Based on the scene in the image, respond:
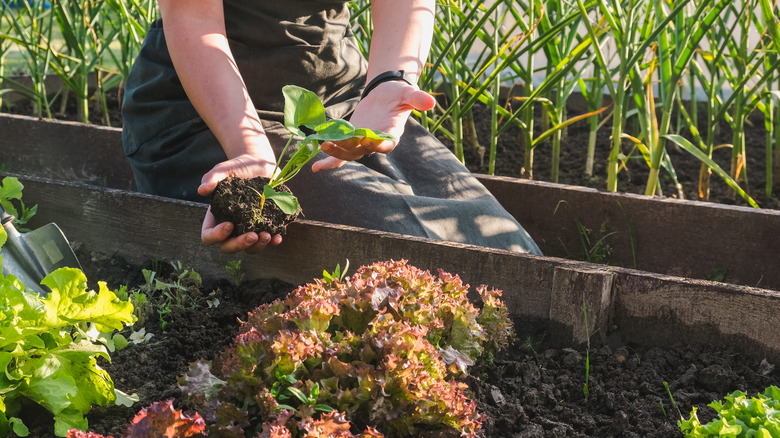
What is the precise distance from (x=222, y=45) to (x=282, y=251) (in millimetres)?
417

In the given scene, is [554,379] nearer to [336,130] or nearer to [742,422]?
[742,422]

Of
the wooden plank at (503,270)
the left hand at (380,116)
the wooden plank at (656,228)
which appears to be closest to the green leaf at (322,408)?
the wooden plank at (503,270)

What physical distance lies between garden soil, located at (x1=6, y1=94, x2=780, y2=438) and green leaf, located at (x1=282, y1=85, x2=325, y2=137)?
367 mm

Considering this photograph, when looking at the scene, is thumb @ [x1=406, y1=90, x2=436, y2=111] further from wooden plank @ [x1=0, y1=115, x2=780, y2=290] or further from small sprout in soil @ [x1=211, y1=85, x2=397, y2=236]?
wooden plank @ [x1=0, y1=115, x2=780, y2=290]

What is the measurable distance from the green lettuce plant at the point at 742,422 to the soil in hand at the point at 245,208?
2.42 ft

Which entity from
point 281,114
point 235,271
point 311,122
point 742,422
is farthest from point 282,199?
point 742,422

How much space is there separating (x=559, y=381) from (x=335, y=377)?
389 mm

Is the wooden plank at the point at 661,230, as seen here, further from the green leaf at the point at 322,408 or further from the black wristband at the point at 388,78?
the green leaf at the point at 322,408

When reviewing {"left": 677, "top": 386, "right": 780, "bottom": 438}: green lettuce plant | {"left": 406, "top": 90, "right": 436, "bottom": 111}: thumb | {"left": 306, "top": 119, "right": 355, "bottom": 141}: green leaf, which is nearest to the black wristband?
{"left": 406, "top": 90, "right": 436, "bottom": 111}: thumb

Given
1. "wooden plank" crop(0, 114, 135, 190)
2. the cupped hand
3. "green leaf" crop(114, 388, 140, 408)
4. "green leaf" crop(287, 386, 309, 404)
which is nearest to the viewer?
"green leaf" crop(287, 386, 309, 404)

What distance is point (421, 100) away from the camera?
1354mm

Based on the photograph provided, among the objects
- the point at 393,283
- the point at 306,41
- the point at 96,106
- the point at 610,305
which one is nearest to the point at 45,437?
the point at 393,283

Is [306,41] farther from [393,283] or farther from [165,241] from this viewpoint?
[393,283]

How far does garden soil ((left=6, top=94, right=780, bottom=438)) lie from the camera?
978mm
